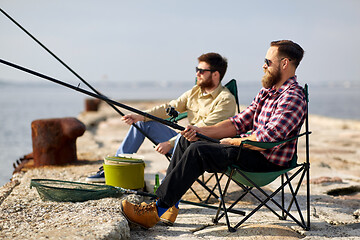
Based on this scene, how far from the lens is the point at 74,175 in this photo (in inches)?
166

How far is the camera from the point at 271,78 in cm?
305

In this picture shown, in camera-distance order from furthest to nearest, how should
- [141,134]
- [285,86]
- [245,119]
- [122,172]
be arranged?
1. [141,134]
2. [122,172]
3. [245,119]
4. [285,86]

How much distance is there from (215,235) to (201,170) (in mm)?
454

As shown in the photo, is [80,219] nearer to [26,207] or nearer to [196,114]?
[26,207]

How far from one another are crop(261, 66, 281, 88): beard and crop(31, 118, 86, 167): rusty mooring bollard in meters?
2.55

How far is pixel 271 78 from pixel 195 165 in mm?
862

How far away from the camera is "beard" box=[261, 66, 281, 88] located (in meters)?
3.03

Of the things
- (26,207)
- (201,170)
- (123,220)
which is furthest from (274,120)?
(26,207)

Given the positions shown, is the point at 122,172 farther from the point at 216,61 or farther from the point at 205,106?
the point at 216,61

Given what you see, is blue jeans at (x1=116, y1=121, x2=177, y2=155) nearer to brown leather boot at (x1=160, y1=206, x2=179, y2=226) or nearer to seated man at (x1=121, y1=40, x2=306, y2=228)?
seated man at (x1=121, y1=40, x2=306, y2=228)

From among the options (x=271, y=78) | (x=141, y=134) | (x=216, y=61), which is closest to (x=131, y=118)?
(x=141, y=134)

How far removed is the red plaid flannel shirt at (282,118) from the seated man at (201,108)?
2.00 feet

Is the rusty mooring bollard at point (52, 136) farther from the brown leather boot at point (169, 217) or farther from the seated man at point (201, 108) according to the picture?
the brown leather boot at point (169, 217)

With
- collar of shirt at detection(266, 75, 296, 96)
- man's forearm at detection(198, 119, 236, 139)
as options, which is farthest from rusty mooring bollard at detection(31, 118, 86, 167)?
collar of shirt at detection(266, 75, 296, 96)
